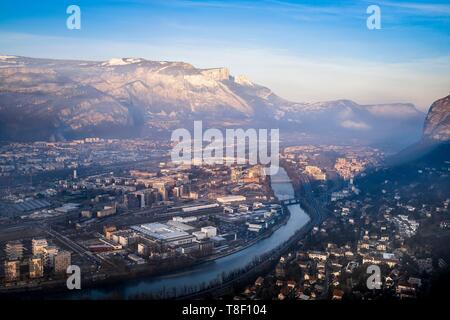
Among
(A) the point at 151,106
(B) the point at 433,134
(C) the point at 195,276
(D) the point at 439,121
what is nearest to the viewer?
(C) the point at 195,276

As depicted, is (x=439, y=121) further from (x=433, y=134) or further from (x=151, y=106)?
(x=151, y=106)

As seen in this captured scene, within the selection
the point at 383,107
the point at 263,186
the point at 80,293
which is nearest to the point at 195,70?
the point at 383,107

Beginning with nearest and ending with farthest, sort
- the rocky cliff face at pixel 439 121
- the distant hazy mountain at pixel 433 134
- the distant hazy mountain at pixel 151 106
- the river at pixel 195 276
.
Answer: the river at pixel 195 276 → the distant hazy mountain at pixel 433 134 → the rocky cliff face at pixel 439 121 → the distant hazy mountain at pixel 151 106

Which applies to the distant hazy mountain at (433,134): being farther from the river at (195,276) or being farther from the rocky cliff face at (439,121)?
the river at (195,276)

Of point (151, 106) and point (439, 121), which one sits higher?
point (151, 106)

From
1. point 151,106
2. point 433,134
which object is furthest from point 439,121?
point 151,106

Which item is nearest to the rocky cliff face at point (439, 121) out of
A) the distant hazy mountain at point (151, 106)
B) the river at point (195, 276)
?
the distant hazy mountain at point (151, 106)
